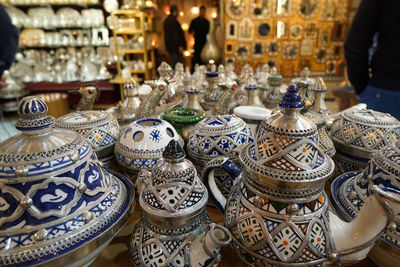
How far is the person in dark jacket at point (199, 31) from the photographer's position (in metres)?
5.34

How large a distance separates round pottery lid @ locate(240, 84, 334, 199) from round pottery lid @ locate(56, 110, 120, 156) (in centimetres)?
71

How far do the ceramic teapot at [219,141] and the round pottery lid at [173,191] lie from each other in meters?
0.30

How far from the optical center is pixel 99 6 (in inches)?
199

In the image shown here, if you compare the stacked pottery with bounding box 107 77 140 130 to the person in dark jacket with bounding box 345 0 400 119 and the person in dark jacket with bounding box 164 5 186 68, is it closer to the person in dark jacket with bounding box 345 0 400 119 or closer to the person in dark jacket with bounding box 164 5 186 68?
the person in dark jacket with bounding box 345 0 400 119

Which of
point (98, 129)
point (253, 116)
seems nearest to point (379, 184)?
point (253, 116)

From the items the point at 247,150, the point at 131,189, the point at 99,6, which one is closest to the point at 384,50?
the point at 247,150

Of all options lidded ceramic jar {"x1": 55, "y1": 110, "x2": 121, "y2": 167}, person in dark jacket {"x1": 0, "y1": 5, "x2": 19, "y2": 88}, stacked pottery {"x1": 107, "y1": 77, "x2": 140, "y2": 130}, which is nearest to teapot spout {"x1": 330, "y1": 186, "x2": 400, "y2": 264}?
lidded ceramic jar {"x1": 55, "y1": 110, "x2": 121, "y2": 167}

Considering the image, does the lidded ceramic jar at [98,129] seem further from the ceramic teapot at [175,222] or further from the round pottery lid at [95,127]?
the ceramic teapot at [175,222]

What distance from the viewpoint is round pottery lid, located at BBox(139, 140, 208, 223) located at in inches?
27.5

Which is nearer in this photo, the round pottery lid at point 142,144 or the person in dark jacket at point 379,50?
the round pottery lid at point 142,144

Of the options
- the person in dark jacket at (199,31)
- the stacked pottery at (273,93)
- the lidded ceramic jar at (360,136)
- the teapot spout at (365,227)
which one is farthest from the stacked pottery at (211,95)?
the person in dark jacket at (199,31)

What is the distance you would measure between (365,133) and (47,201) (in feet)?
3.77

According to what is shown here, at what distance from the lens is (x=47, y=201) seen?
69 centimetres

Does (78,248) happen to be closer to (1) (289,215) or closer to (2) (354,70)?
(1) (289,215)
